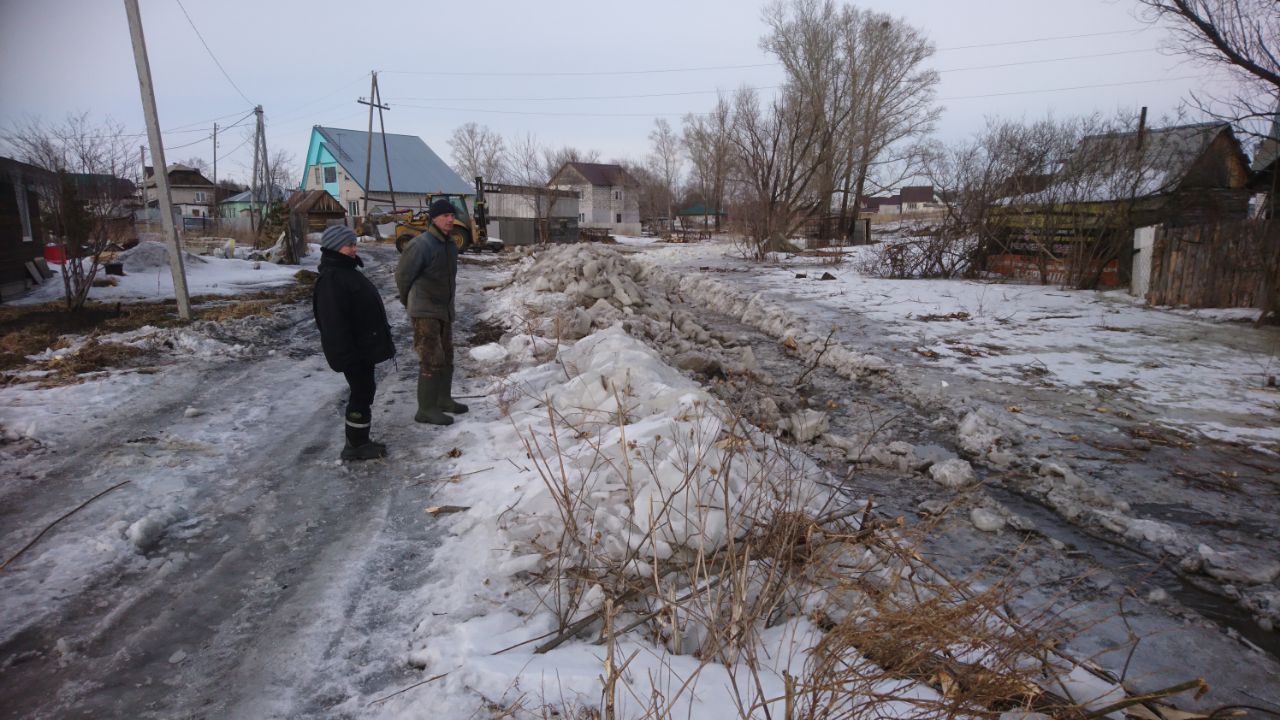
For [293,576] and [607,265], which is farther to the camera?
[607,265]

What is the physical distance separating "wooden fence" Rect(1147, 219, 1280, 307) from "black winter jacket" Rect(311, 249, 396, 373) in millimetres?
12686

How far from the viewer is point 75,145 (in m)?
11.5

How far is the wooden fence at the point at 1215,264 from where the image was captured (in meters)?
10.3

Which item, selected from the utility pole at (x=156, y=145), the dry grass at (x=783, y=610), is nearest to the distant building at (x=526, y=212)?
the utility pole at (x=156, y=145)

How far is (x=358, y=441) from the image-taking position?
4766 millimetres

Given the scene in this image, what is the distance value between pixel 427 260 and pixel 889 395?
5.22m

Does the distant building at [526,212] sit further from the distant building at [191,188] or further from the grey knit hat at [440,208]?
the distant building at [191,188]

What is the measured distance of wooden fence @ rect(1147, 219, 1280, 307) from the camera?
33.8 feet

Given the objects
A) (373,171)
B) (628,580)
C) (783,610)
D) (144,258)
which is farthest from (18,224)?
(373,171)

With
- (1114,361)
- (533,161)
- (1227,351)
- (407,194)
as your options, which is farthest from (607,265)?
(533,161)

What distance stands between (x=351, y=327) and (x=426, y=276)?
94 cm

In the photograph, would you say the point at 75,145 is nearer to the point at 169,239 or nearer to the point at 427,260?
the point at 169,239

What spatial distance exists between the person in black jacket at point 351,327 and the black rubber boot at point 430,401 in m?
0.70

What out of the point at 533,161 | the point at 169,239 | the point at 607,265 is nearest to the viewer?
the point at 169,239
